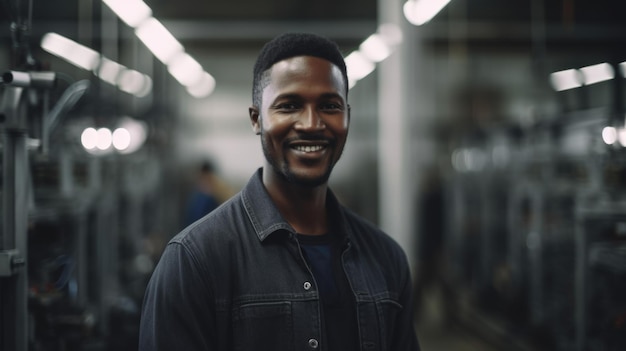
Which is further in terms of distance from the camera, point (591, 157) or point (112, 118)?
point (112, 118)

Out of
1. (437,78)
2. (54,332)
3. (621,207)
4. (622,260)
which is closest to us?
(54,332)

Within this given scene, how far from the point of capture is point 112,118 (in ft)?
19.8

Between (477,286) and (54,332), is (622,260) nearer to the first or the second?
(54,332)

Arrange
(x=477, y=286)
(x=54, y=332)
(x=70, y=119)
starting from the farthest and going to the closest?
(x=477, y=286) → (x=70, y=119) → (x=54, y=332)

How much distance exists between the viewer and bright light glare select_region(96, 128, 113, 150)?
19.1 feet

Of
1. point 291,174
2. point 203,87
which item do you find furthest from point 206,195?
point 203,87

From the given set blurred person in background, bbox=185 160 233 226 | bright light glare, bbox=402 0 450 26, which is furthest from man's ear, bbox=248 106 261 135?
bright light glare, bbox=402 0 450 26

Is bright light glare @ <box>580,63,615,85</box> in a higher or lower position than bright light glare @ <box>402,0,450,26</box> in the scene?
lower

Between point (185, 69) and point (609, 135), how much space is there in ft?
22.9

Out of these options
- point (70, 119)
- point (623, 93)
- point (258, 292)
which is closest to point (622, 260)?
point (623, 93)

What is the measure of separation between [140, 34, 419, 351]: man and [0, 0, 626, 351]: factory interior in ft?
3.49

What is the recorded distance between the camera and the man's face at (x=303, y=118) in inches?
58.1

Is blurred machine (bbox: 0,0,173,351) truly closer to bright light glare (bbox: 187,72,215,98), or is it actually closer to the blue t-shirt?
the blue t-shirt

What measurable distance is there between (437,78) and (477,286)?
20.3 feet
